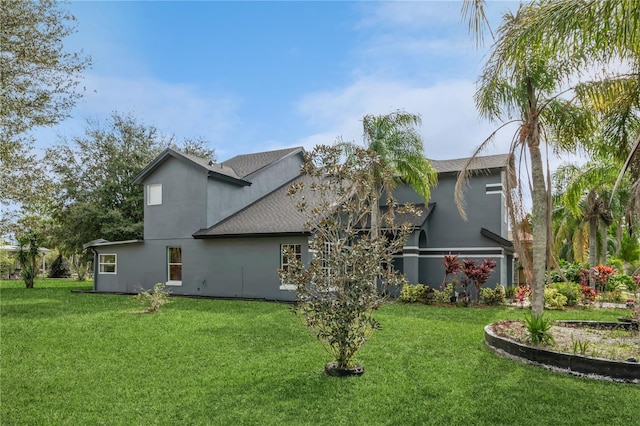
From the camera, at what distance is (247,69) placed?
13195mm

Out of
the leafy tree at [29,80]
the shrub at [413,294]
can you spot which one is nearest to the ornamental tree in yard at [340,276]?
the shrub at [413,294]

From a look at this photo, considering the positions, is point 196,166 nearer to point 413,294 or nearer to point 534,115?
point 413,294

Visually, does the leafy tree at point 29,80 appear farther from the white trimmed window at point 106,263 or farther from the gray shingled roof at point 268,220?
the white trimmed window at point 106,263

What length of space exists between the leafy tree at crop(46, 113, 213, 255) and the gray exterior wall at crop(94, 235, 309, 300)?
4.77 m

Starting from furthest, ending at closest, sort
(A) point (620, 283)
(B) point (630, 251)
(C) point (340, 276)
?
(B) point (630, 251), (A) point (620, 283), (C) point (340, 276)

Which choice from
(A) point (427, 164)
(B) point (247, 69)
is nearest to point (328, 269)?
(B) point (247, 69)

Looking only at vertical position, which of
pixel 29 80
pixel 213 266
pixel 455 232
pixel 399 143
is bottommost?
pixel 213 266

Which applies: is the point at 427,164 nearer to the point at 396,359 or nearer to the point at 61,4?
the point at 396,359

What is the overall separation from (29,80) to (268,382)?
13480 millimetres

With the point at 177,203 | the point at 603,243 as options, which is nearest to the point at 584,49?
the point at 177,203

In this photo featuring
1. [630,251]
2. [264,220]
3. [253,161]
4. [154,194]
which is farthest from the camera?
[630,251]

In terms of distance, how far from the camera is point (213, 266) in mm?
18234

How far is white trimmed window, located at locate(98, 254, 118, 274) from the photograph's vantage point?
21469 millimetres

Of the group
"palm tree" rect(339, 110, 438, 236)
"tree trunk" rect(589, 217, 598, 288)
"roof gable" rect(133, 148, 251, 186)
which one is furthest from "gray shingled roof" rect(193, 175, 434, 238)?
"tree trunk" rect(589, 217, 598, 288)
